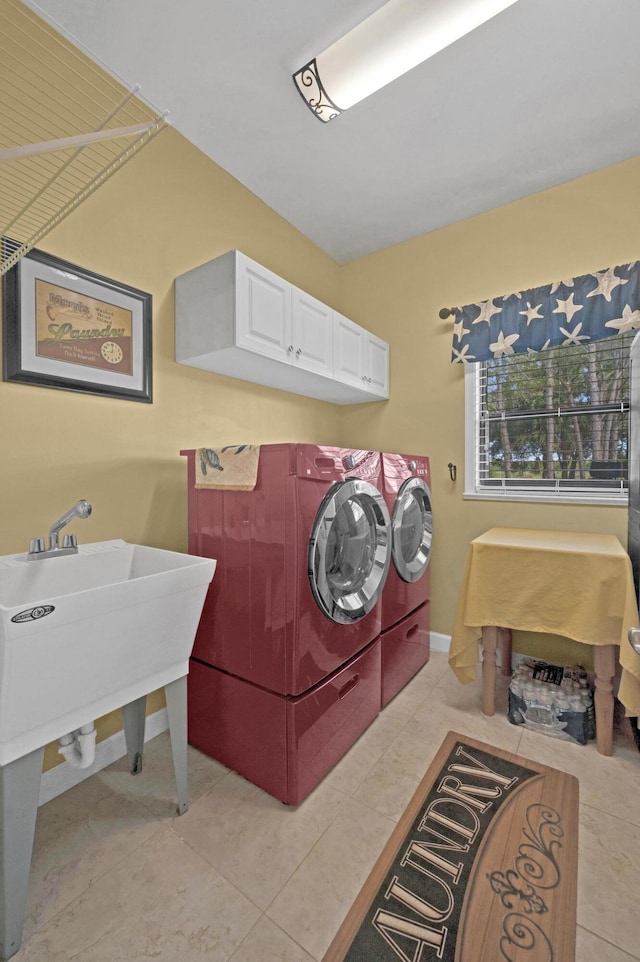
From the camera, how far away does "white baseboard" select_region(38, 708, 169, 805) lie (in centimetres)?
155

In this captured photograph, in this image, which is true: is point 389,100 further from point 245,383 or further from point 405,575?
point 405,575

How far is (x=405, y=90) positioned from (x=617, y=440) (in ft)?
6.59

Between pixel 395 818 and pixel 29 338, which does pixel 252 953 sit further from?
pixel 29 338

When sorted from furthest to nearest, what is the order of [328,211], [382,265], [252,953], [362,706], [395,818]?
[382,265]
[328,211]
[362,706]
[395,818]
[252,953]

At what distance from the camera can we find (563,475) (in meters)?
2.41

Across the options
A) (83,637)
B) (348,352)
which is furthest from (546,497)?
(83,637)

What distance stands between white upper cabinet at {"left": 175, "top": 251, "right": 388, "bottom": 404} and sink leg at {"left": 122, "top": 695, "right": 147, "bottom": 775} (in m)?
1.56

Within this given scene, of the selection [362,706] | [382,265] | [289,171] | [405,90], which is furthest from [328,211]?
[362,706]

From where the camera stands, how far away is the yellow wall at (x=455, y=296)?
2275 millimetres

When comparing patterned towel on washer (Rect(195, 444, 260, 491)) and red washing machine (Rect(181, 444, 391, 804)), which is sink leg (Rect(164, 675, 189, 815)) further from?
patterned towel on washer (Rect(195, 444, 260, 491))

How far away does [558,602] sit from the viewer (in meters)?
1.88

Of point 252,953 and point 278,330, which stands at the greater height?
point 278,330

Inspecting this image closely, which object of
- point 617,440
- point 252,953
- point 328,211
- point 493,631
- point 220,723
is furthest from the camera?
point 328,211

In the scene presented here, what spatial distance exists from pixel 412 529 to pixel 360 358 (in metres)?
1.18
